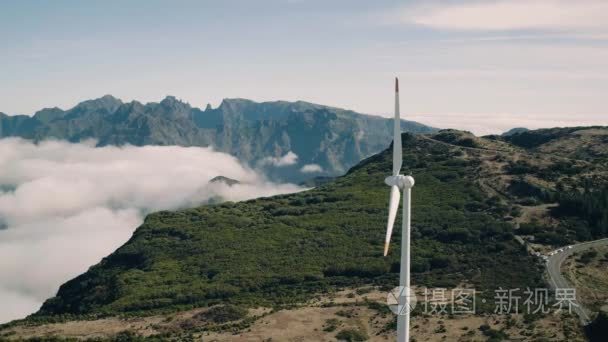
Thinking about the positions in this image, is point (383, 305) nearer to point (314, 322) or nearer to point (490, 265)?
point (314, 322)

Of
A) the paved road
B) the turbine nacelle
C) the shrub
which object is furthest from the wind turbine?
the paved road

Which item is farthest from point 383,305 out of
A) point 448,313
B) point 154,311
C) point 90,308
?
point 90,308

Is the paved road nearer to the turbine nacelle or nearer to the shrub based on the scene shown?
the shrub

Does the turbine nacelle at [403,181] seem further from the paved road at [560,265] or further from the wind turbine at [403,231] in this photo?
the paved road at [560,265]

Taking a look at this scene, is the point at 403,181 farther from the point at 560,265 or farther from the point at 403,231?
the point at 560,265

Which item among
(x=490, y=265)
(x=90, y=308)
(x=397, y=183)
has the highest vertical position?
(x=397, y=183)

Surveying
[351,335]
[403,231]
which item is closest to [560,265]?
[351,335]

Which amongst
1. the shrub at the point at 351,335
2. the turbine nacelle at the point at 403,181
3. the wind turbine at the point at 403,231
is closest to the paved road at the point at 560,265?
the shrub at the point at 351,335

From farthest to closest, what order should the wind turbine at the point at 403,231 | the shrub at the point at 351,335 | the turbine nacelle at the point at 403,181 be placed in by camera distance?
the shrub at the point at 351,335 → the wind turbine at the point at 403,231 → the turbine nacelle at the point at 403,181
